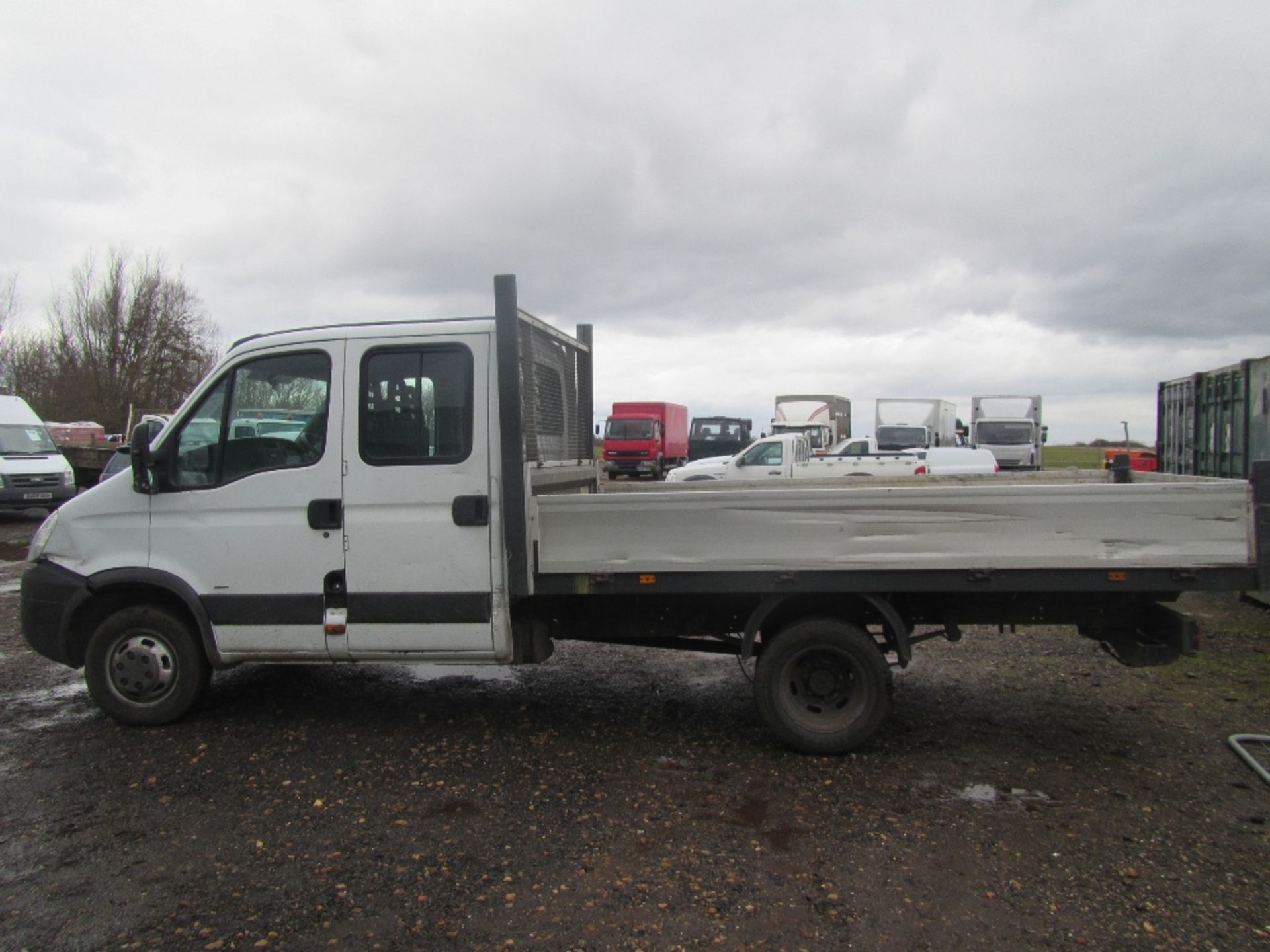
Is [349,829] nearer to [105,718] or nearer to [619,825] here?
[619,825]

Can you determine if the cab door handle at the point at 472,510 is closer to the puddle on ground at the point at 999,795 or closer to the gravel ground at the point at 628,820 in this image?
the gravel ground at the point at 628,820

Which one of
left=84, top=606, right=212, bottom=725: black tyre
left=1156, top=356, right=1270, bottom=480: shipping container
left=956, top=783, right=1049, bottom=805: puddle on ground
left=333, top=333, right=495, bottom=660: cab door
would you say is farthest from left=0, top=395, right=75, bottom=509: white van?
left=1156, top=356, right=1270, bottom=480: shipping container

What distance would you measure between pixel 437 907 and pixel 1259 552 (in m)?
4.19

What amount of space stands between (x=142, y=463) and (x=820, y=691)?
165 inches

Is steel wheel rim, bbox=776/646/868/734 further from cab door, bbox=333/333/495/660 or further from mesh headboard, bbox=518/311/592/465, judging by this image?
mesh headboard, bbox=518/311/592/465

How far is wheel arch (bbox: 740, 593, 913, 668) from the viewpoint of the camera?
16.3 feet

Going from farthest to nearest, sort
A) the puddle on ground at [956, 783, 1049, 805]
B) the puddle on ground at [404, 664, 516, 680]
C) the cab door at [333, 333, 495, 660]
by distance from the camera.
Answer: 1. the puddle on ground at [404, 664, 516, 680]
2. the cab door at [333, 333, 495, 660]
3. the puddle on ground at [956, 783, 1049, 805]

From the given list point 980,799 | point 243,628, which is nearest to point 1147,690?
point 980,799

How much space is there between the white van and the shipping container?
19.6 m

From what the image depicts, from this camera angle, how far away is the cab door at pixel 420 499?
16.6 feet

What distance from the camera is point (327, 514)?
5.16m

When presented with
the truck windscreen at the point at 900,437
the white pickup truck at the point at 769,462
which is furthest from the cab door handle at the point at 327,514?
the truck windscreen at the point at 900,437

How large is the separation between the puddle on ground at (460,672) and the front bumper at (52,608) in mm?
2266

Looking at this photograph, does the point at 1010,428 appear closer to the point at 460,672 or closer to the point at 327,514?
the point at 460,672
